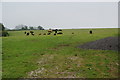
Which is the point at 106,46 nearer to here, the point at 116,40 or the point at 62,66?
the point at 116,40

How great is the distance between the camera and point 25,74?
1105 cm

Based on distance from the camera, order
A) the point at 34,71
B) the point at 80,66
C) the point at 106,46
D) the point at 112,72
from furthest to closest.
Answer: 1. the point at 106,46
2. the point at 80,66
3. the point at 34,71
4. the point at 112,72

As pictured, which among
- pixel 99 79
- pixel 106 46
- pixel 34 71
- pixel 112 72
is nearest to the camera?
pixel 99 79

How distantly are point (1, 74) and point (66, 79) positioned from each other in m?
5.16

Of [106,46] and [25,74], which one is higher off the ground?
[106,46]

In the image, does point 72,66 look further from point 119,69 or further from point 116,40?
point 116,40

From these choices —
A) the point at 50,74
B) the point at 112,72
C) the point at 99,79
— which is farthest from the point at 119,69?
the point at 50,74

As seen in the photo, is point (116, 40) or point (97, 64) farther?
point (116, 40)

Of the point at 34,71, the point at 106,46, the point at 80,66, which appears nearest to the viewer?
the point at 34,71

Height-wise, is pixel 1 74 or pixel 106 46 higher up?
pixel 106 46

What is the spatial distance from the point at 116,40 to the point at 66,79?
13236mm

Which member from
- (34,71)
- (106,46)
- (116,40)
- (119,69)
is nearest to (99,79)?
(119,69)

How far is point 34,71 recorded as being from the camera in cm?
1170

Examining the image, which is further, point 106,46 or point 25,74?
point 106,46
